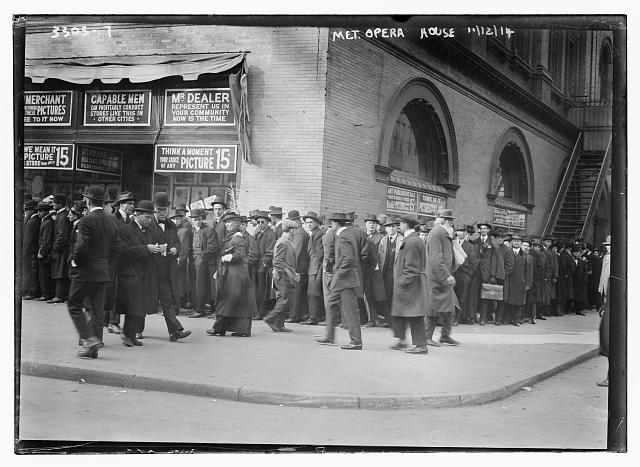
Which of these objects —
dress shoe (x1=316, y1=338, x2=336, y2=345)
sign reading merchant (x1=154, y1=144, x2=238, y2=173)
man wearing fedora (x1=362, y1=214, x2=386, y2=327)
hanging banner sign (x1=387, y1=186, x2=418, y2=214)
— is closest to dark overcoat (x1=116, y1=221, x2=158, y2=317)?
sign reading merchant (x1=154, y1=144, x2=238, y2=173)

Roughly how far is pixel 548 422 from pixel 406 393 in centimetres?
152

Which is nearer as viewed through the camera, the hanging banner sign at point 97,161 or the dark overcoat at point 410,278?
the hanging banner sign at point 97,161

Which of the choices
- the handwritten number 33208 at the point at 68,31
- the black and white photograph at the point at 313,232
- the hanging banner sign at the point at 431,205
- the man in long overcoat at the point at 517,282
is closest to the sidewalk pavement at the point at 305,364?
the black and white photograph at the point at 313,232

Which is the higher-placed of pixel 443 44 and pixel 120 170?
pixel 443 44

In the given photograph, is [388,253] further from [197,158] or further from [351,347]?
[197,158]

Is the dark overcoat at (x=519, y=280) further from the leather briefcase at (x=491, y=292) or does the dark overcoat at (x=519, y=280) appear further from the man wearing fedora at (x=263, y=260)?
the man wearing fedora at (x=263, y=260)

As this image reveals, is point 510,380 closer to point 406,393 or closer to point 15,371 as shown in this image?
point 406,393

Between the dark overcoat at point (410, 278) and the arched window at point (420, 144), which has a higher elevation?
the arched window at point (420, 144)

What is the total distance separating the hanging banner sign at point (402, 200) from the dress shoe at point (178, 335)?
2927 mm

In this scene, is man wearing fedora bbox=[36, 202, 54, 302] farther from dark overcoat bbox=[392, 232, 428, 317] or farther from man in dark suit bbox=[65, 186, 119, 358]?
dark overcoat bbox=[392, 232, 428, 317]

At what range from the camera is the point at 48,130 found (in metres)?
7.30

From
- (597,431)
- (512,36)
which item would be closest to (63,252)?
(512,36)

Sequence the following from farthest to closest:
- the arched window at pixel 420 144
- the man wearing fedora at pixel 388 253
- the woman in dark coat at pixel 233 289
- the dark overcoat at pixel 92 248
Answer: the arched window at pixel 420 144 < the man wearing fedora at pixel 388 253 < the woman in dark coat at pixel 233 289 < the dark overcoat at pixel 92 248

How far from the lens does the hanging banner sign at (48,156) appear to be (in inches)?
285
